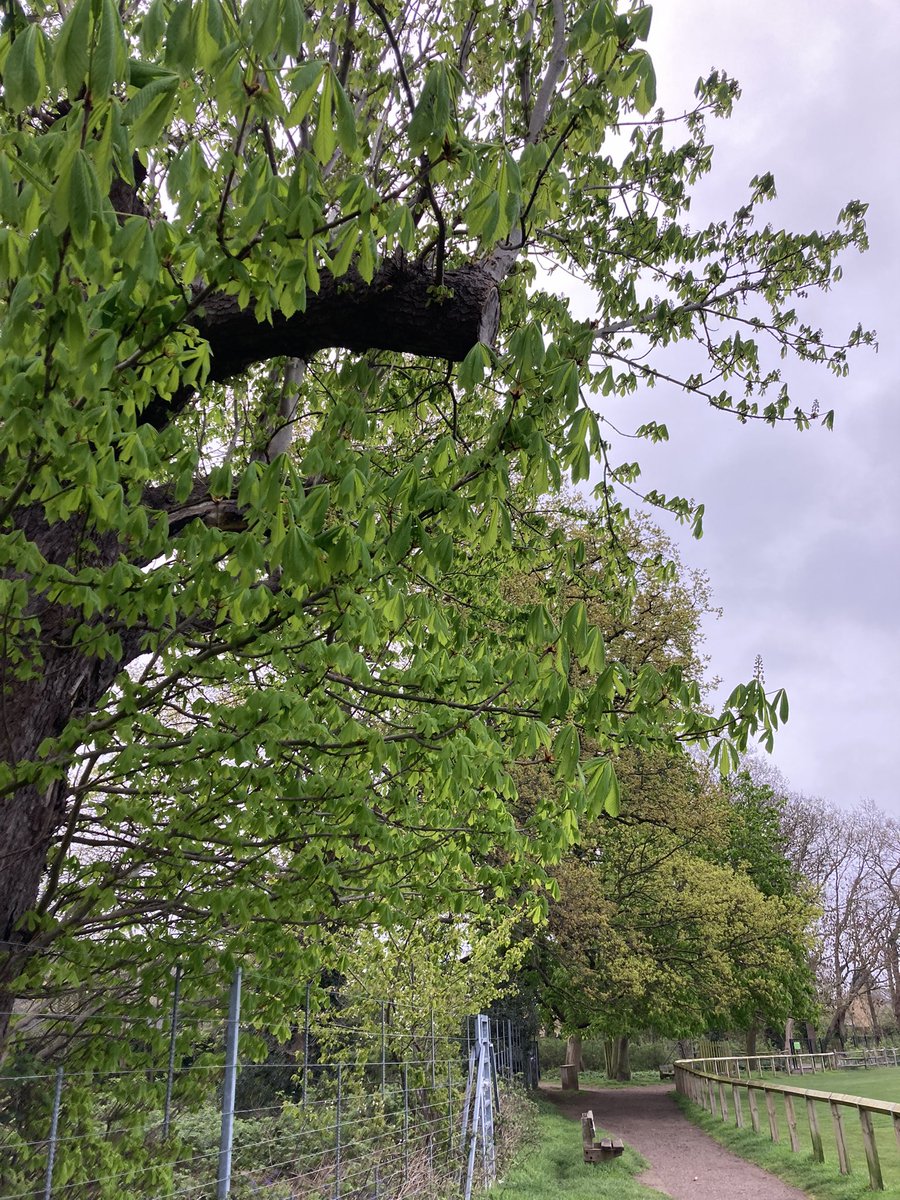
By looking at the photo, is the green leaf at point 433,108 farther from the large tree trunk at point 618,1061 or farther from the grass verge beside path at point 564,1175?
the large tree trunk at point 618,1061

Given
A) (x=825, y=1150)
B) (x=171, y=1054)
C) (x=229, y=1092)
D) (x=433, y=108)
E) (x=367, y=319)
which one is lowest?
(x=825, y=1150)

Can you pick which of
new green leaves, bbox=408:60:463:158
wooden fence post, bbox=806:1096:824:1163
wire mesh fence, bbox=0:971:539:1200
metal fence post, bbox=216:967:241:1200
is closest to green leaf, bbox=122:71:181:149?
new green leaves, bbox=408:60:463:158

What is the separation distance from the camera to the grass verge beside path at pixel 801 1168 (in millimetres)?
9203

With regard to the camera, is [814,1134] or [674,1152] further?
[674,1152]

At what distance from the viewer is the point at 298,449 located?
7.71 m

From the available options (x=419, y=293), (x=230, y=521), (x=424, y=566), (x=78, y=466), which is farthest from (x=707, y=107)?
(x=78, y=466)

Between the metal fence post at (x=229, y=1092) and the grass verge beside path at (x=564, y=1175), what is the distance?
17.0ft

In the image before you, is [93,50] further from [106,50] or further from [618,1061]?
[618,1061]

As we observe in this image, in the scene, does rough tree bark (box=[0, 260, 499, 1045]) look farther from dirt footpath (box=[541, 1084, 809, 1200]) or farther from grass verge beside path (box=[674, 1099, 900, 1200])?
dirt footpath (box=[541, 1084, 809, 1200])

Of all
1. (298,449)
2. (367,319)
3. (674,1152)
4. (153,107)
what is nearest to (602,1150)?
(674,1152)

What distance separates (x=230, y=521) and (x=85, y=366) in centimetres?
→ 297

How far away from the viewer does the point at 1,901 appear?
3994 millimetres

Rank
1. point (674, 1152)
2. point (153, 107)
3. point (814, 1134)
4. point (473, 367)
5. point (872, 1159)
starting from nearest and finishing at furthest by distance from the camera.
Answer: point (153, 107) < point (473, 367) < point (872, 1159) < point (814, 1134) < point (674, 1152)

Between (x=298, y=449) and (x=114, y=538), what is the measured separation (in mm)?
3390
